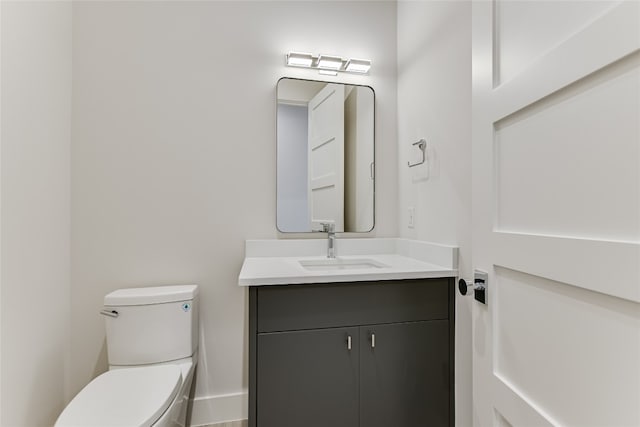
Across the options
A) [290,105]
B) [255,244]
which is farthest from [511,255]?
[290,105]

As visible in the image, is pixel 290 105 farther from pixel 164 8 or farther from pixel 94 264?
pixel 94 264

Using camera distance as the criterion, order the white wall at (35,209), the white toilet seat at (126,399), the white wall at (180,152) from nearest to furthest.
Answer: the white toilet seat at (126,399) < the white wall at (35,209) < the white wall at (180,152)

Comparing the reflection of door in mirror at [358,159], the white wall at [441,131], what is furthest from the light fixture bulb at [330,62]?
the white wall at [441,131]

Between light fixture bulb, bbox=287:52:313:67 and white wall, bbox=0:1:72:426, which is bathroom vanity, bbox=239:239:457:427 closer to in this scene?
white wall, bbox=0:1:72:426

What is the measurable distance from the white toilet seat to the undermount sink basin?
0.79 metres

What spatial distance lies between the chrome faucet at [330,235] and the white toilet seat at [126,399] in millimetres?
923

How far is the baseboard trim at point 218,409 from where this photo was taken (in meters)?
1.79

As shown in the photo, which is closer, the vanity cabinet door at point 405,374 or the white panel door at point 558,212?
the white panel door at point 558,212

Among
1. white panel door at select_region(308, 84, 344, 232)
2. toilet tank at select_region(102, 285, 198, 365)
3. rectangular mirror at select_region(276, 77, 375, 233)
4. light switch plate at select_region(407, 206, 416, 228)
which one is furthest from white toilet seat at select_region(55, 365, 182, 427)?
light switch plate at select_region(407, 206, 416, 228)

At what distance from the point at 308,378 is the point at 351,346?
21cm

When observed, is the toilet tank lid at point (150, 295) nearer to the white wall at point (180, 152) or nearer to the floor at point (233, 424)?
the white wall at point (180, 152)

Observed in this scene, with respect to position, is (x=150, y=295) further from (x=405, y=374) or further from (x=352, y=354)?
(x=405, y=374)

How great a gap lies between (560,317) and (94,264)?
195 cm

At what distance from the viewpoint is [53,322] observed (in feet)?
5.14
